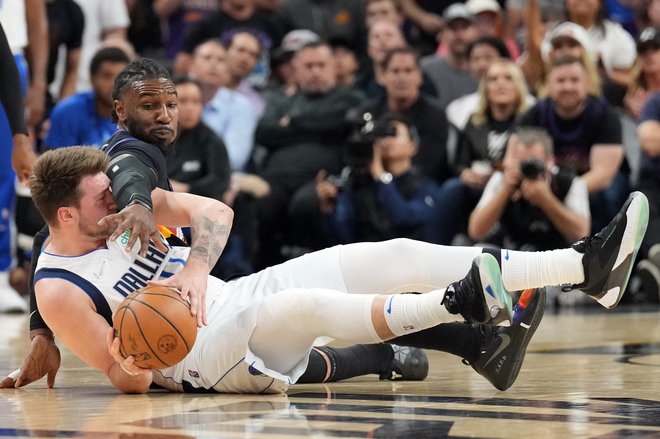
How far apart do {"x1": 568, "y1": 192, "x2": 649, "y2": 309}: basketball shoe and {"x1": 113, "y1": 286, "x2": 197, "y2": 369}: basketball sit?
1.36 meters

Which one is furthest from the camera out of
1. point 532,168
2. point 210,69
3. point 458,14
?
point 458,14

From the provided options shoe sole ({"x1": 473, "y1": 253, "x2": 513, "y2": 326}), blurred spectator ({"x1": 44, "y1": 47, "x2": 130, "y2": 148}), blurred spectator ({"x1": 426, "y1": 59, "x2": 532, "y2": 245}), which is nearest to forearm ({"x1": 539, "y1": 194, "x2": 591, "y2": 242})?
blurred spectator ({"x1": 426, "y1": 59, "x2": 532, "y2": 245})

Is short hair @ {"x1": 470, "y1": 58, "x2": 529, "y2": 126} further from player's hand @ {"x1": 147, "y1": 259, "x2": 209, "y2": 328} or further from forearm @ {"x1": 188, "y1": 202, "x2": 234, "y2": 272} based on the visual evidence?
player's hand @ {"x1": 147, "y1": 259, "x2": 209, "y2": 328}

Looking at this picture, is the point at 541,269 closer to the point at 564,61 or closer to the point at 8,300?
the point at 564,61

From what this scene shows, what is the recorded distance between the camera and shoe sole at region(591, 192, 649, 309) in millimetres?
4074

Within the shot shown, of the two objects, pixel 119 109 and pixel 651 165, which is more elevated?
pixel 119 109

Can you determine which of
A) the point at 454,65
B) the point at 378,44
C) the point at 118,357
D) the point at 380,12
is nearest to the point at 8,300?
the point at 378,44

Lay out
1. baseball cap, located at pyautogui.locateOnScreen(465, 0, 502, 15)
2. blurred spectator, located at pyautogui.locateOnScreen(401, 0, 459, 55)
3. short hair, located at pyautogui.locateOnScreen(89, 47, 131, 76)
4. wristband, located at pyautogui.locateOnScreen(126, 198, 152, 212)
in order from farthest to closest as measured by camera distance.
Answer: blurred spectator, located at pyautogui.locateOnScreen(401, 0, 459, 55) → baseball cap, located at pyautogui.locateOnScreen(465, 0, 502, 15) → short hair, located at pyautogui.locateOnScreen(89, 47, 131, 76) → wristband, located at pyautogui.locateOnScreen(126, 198, 152, 212)

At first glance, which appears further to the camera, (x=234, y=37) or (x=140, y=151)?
(x=234, y=37)

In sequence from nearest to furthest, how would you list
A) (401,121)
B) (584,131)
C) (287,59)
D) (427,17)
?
1. (584,131)
2. (401,121)
3. (287,59)
4. (427,17)

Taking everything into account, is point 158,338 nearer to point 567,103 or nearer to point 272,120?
point 567,103

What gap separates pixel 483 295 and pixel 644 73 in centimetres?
674

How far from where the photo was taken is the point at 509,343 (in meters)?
4.29

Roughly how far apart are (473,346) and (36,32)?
5.63 m
